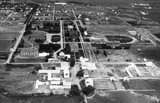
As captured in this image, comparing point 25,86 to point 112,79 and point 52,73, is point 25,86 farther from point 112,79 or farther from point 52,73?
point 112,79

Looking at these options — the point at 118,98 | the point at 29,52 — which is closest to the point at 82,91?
the point at 118,98

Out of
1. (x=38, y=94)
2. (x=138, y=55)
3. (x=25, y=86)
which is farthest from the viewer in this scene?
(x=138, y=55)

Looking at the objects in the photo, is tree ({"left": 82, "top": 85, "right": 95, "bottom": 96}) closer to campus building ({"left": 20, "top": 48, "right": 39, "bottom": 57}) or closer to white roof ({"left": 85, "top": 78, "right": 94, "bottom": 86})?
white roof ({"left": 85, "top": 78, "right": 94, "bottom": 86})

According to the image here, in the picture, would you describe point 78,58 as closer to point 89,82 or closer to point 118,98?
point 89,82

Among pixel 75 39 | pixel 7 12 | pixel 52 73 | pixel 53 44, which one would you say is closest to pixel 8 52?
pixel 53 44

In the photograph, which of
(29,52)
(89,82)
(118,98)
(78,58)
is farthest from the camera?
(29,52)

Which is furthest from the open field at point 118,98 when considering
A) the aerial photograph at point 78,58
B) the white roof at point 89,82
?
the white roof at point 89,82

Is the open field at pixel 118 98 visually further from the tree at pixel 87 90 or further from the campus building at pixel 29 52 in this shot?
Result: the campus building at pixel 29 52

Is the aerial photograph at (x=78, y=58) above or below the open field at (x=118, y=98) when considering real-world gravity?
above

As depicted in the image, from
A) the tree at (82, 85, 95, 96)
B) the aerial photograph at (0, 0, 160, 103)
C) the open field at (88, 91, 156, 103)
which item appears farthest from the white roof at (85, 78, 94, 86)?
the open field at (88, 91, 156, 103)
